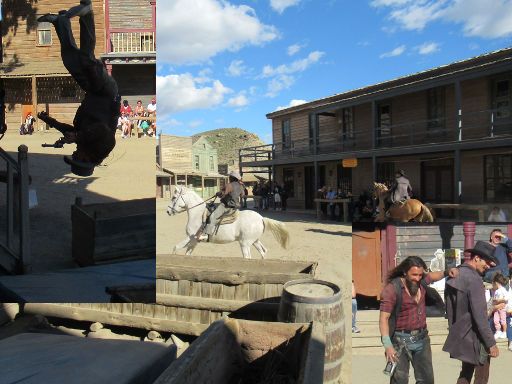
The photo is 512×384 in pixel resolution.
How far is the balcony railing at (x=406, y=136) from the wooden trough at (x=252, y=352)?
44.6 inches

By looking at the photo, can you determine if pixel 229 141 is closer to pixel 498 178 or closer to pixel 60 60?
pixel 60 60

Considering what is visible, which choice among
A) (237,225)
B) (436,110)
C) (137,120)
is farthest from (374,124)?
(137,120)

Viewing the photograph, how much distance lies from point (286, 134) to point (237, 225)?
0.77 metres

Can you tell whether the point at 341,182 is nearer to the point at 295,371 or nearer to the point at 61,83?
the point at 295,371

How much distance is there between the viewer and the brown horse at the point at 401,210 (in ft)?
7.92

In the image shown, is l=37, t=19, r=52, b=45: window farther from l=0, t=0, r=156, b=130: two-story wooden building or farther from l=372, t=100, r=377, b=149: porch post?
l=372, t=100, r=377, b=149: porch post

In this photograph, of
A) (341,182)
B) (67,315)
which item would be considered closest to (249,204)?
(341,182)

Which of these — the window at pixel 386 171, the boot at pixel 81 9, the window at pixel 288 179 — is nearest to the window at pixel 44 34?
the boot at pixel 81 9

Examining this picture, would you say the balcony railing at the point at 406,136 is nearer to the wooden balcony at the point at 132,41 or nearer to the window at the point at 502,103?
the window at the point at 502,103

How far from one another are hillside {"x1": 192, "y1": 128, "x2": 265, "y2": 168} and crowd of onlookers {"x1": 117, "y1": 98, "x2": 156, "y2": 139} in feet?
1.40

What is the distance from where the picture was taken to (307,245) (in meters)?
2.96

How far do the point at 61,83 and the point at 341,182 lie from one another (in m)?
2.05

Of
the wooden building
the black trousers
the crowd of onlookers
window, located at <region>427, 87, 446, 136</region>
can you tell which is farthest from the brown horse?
the black trousers

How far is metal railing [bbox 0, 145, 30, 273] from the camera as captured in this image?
3.36 m
